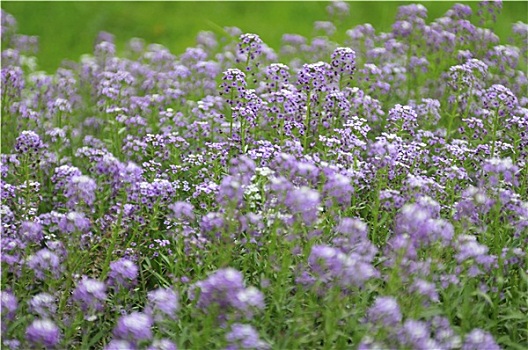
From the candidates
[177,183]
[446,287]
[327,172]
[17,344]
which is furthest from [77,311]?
[446,287]

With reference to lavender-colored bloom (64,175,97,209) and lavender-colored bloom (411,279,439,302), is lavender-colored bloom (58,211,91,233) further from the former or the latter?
lavender-colored bloom (411,279,439,302)

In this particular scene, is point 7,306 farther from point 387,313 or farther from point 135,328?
point 387,313

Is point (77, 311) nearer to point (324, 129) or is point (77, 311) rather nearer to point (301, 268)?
point (301, 268)

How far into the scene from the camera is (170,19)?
12820mm

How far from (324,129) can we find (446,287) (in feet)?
7.62

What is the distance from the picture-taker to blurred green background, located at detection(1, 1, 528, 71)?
11766 mm

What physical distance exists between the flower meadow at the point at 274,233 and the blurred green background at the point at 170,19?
502cm

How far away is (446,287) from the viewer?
4098 millimetres

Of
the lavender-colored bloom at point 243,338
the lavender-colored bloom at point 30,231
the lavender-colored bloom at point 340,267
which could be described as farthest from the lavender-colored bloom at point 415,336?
the lavender-colored bloom at point 30,231

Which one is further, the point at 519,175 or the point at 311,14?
the point at 311,14

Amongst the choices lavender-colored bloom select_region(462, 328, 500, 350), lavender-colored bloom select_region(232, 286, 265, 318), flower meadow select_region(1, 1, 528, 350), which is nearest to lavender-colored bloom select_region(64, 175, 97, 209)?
flower meadow select_region(1, 1, 528, 350)

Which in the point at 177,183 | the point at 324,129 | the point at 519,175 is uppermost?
the point at 324,129

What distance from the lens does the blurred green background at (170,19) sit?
11766mm

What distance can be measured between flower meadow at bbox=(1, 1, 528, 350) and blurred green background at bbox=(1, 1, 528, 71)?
5.02 m
